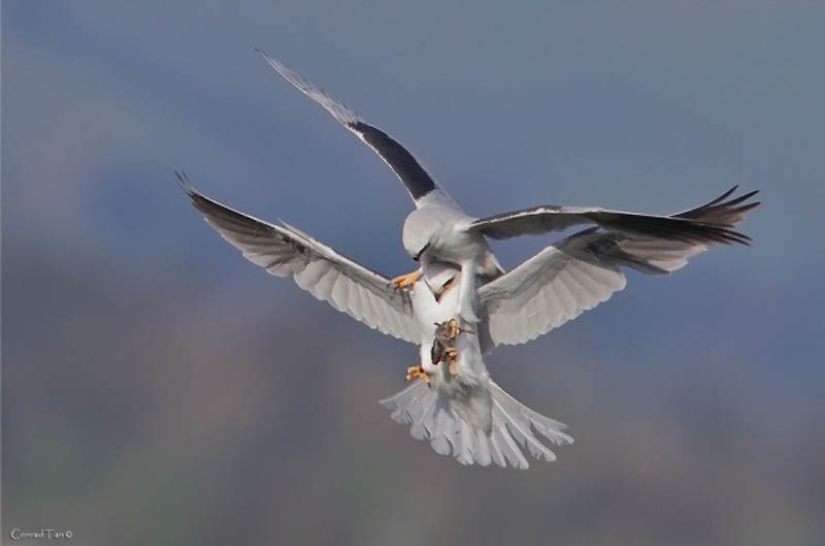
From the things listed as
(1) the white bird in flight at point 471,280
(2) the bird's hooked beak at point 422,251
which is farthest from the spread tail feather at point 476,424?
(2) the bird's hooked beak at point 422,251

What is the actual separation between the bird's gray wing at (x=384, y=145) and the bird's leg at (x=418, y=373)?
941mm

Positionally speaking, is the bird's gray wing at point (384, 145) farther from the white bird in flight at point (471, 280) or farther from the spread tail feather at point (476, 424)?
the spread tail feather at point (476, 424)

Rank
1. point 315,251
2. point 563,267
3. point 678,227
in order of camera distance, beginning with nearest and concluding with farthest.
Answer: point 678,227 < point 563,267 < point 315,251

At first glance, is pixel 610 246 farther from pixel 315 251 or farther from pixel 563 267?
pixel 315 251

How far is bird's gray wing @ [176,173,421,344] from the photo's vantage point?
10359 millimetres

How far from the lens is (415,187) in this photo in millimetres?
10125

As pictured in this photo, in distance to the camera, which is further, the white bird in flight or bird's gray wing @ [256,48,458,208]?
bird's gray wing @ [256,48,458,208]

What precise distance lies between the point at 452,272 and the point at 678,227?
1330 mm

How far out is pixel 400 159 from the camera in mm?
10547

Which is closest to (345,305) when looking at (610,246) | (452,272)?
(452,272)

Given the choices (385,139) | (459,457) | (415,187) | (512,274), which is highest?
(385,139)

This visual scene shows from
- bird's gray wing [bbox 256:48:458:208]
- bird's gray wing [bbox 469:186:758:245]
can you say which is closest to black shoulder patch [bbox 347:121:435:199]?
bird's gray wing [bbox 256:48:458:208]

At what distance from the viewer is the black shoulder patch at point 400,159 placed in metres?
10.1

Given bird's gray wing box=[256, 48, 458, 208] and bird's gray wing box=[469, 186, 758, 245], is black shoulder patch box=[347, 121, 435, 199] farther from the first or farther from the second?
bird's gray wing box=[469, 186, 758, 245]
